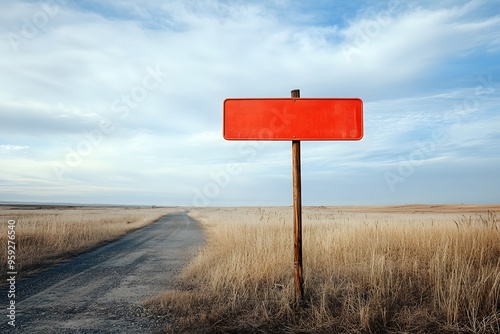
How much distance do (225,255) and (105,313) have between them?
4084 mm

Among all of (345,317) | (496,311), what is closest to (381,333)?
(345,317)

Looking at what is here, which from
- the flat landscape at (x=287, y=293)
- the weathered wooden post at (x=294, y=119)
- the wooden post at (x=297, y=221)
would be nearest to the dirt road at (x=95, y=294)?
the flat landscape at (x=287, y=293)

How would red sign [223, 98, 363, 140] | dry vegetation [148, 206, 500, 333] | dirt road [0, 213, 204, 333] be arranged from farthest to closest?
red sign [223, 98, 363, 140], dirt road [0, 213, 204, 333], dry vegetation [148, 206, 500, 333]

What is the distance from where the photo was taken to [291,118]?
4695mm

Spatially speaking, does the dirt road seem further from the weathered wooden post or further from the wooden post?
the weathered wooden post

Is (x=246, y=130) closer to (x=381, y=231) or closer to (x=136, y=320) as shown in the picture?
(x=136, y=320)

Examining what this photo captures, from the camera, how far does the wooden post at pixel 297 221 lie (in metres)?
4.73

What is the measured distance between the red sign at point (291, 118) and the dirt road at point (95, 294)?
9.52 feet

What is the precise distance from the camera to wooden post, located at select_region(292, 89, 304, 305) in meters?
4.73

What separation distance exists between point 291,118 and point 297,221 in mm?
1441

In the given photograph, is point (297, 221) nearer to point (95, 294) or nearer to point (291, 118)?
point (291, 118)

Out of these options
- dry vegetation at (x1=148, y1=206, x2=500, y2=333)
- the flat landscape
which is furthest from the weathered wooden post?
the flat landscape

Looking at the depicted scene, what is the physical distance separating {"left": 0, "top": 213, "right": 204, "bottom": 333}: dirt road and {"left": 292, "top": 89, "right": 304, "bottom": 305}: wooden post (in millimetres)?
1936

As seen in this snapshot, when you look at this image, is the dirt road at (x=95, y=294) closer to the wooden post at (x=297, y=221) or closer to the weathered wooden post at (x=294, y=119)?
the wooden post at (x=297, y=221)
